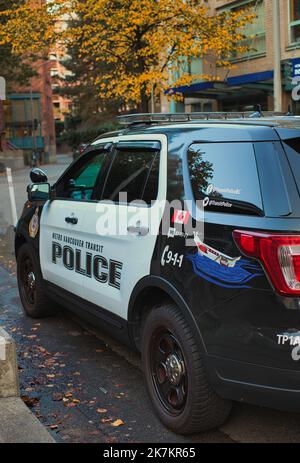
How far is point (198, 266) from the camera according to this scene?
3076 millimetres

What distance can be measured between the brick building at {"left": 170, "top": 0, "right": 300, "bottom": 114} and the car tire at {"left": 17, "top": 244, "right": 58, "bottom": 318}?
43.5 feet

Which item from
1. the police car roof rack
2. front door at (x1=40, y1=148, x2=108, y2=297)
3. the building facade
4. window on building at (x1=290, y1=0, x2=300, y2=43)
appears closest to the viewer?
the police car roof rack

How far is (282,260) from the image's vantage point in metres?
2.71

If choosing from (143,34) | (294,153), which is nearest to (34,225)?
(294,153)

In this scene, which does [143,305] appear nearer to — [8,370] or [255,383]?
[8,370]

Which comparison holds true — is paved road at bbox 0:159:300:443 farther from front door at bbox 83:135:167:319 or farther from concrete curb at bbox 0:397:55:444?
front door at bbox 83:135:167:319

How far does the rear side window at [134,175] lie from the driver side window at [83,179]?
0.91 feet

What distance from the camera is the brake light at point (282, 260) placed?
2.70 m

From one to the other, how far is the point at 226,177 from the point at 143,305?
1124mm

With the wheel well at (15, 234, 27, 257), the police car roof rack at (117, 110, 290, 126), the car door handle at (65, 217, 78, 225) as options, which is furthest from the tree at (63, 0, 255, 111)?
the car door handle at (65, 217, 78, 225)

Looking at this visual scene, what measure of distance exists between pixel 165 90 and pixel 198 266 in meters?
13.2

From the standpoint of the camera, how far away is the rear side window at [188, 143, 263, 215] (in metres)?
2.89

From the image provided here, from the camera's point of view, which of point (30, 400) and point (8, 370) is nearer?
point (8, 370)
